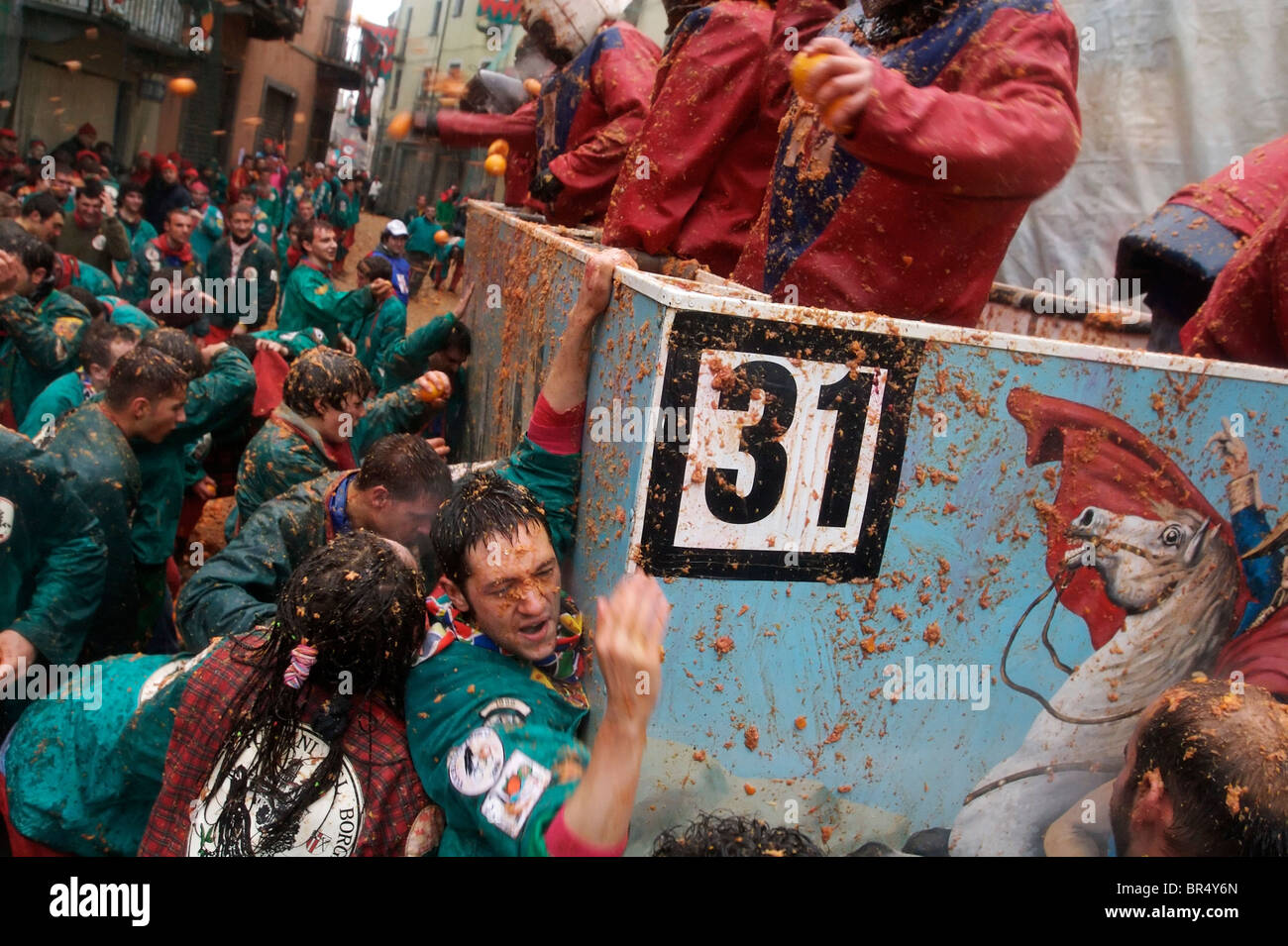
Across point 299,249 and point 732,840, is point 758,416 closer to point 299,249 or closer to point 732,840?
point 732,840

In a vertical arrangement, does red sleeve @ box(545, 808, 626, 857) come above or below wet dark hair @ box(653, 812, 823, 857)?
above

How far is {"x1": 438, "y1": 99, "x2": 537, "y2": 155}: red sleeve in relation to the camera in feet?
15.8

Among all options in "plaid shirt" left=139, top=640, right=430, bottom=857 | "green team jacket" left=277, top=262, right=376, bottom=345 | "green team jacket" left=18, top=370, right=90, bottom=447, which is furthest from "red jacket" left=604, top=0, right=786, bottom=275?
"green team jacket" left=277, top=262, right=376, bottom=345

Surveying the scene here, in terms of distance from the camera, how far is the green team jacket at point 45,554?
2.87m

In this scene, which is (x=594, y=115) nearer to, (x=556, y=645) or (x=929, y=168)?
(x=929, y=168)

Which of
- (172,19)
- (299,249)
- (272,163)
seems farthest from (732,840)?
(172,19)

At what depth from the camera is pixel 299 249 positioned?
10.2 metres

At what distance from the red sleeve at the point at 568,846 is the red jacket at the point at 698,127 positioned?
6.57 ft

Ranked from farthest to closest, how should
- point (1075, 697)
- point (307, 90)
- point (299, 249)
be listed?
point (307, 90), point (299, 249), point (1075, 697)

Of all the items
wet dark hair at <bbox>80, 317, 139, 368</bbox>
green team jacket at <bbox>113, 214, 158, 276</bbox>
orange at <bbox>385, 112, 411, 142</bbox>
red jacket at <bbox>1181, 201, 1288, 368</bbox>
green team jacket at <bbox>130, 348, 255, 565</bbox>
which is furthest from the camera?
green team jacket at <bbox>113, 214, 158, 276</bbox>

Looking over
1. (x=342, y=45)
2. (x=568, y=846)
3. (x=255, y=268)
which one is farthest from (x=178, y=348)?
(x=342, y=45)

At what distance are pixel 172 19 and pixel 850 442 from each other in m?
22.8

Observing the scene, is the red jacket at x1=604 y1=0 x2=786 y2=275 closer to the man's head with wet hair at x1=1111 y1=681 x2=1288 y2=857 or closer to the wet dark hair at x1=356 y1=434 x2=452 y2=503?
the wet dark hair at x1=356 y1=434 x2=452 y2=503

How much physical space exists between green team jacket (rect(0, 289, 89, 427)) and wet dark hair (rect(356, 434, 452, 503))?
2.82 meters
